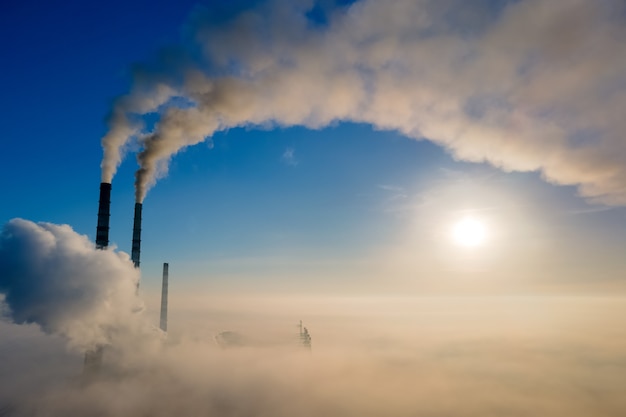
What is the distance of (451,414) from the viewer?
169125mm

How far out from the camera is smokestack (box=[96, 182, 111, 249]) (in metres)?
35.2

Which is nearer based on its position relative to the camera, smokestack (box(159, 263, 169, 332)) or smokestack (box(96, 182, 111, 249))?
smokestack (box(96, 182, 111, 249))

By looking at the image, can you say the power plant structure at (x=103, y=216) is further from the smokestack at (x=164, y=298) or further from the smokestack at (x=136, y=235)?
the smokestack at (x=164, y=298)

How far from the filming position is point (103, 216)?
1395 inches

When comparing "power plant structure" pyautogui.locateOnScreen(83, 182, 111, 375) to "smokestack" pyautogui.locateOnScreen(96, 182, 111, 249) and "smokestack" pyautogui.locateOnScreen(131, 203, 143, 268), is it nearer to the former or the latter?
"smokestack" pyautogui.locateOnScreen(96, 182, 111, 249)

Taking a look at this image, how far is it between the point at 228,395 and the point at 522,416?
513ft

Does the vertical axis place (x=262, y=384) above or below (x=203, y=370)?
below

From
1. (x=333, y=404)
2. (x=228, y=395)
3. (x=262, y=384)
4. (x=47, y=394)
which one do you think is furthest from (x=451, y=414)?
(x=47, y=394)

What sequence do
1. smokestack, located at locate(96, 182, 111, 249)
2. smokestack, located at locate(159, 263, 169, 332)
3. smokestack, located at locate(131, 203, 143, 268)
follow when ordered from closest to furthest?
smokestack, located at locate(96, 182, 111, 249) → smokestack, located at locate(131, 203, 143, 268) → smokestack, located at locate(159, 263, 169, 332)

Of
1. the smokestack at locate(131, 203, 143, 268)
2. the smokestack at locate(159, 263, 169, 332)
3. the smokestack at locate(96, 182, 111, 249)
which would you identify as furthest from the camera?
the smokestack at locate(159, 263, 169, 332)

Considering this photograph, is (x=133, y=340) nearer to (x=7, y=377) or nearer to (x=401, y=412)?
(x=7, y=377)

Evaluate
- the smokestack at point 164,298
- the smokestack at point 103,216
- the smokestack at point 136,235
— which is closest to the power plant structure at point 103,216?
the smokestack at point 103,216

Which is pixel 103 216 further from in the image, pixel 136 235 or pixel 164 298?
pixel 164 298

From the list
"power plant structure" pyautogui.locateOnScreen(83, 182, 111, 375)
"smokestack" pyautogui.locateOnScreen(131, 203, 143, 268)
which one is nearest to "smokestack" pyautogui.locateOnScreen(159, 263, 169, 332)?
"smokestack" pyautogui.locateOnScreen(131, 203, 143, 268)
